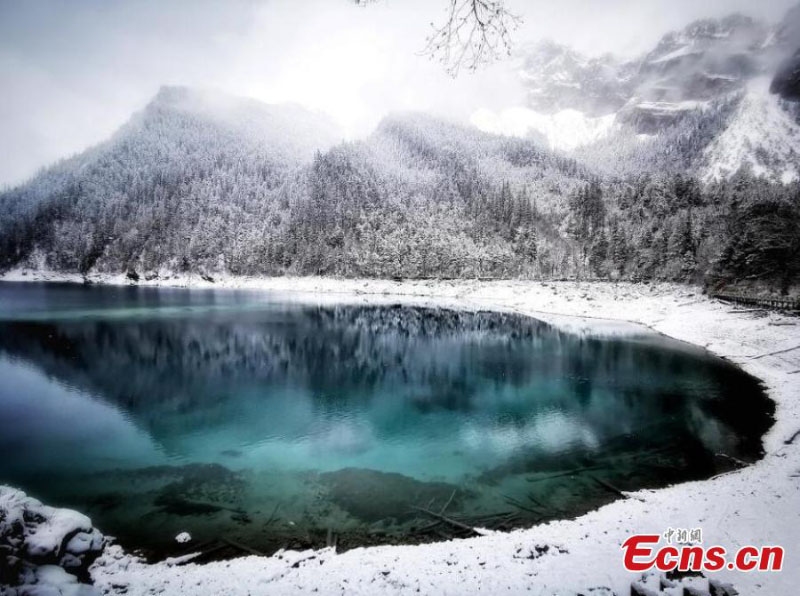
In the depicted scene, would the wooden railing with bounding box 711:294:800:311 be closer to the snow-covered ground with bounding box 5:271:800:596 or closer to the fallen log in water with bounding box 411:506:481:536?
the snow-covered ground with bounding box 5:271:800:596

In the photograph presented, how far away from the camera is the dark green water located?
37.3ft

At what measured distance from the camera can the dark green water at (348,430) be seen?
37.3ft

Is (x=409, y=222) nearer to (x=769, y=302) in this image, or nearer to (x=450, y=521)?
(x=769, y=302)

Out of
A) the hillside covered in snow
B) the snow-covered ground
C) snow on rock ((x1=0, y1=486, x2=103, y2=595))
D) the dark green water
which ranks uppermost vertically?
the hillside covered in snow

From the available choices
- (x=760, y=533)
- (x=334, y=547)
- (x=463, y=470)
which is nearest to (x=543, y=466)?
(x=463, y=470)

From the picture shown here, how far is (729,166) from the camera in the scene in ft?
630

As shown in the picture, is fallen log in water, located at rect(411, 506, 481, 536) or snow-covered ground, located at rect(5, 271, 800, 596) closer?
snow-covered ground, located at rect(5, 271, 800, 596)

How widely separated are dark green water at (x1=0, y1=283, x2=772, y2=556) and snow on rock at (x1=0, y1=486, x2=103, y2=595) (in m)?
1.81

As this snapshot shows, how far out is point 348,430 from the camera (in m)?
17.8

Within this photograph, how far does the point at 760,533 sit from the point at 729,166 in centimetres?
24440

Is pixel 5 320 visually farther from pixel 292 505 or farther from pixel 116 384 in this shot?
pixel 292 505

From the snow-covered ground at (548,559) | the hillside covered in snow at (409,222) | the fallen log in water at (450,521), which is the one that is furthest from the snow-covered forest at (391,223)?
the fallen log in water at (450,521)

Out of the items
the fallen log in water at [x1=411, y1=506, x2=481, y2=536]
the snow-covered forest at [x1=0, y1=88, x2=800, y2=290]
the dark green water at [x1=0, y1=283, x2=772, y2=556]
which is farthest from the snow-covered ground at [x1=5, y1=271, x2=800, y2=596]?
the snow-covered forest at [x1=0, y1=88, x2=800, y2=290]

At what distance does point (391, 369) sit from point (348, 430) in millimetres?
11496
